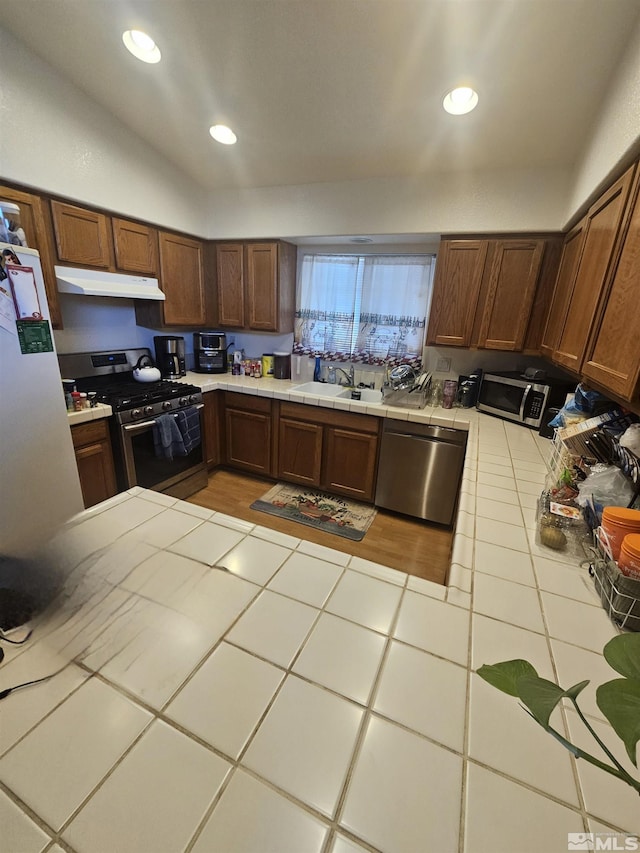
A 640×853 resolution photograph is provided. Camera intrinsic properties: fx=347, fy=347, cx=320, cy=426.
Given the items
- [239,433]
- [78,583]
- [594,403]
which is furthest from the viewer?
[239,433]

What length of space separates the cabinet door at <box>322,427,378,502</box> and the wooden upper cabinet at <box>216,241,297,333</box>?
118 cm

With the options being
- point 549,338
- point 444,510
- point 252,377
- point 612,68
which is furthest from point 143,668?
point 252,377

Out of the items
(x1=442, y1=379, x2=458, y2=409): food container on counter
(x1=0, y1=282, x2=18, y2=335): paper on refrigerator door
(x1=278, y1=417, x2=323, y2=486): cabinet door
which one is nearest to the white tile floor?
(x1=0, y1=282, x2=18, y2=335): paper on refrigerator door

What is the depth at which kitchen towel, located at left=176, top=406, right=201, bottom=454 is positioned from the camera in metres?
2.60

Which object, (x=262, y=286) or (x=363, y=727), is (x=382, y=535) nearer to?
(x=363, y=727)

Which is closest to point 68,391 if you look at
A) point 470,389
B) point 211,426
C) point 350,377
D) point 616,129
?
point 211,426

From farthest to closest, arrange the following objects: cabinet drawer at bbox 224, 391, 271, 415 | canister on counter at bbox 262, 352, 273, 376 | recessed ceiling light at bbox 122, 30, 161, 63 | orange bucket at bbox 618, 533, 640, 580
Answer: canister on counter at bbox 262, 352, 273, 376
cabinet drawer at bbox 224, 391, 271, 415
recessed ceiling light at bbox 122, 30, 161, 63
orange bucket at bbox 618, 533, 640, 580

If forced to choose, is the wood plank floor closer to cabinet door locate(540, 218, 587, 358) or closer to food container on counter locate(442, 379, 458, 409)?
food container on counter locate(442, 379, 458, 409)

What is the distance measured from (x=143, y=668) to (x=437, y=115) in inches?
105

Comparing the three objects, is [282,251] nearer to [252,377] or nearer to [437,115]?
[252,377]

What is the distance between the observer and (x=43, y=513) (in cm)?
177

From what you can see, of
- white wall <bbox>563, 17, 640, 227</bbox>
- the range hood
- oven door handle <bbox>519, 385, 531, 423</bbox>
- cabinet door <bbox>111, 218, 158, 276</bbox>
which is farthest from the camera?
cabinet door <bbox>111, 218, 158, 276</bbox>

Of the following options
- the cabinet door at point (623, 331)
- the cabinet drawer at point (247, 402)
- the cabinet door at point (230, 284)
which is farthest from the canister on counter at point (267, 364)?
the cabinet door at point (623, 331)

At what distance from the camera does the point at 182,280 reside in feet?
9.60
